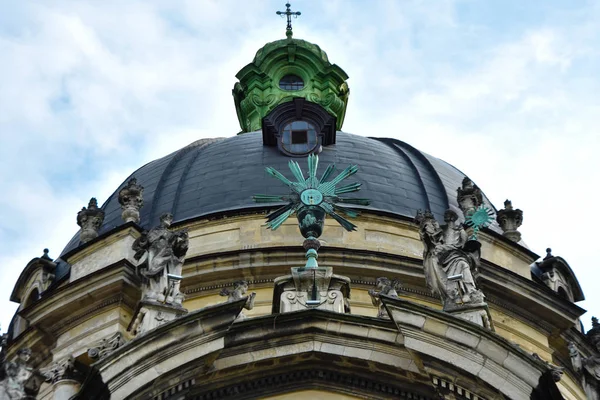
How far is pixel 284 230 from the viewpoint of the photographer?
23297 millimetres

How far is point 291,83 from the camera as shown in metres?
33.4

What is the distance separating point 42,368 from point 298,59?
12.7 metres

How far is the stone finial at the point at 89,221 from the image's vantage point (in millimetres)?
24750

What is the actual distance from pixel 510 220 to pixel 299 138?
3950mm

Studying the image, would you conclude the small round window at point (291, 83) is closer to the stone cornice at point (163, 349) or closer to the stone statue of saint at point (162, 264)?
the stone statue of saint at point (162, 264)

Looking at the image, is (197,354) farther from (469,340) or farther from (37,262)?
(37,262)

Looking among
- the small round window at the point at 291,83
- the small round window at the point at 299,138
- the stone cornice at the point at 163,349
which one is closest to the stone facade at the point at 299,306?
the stone cornice at the point at 163,349

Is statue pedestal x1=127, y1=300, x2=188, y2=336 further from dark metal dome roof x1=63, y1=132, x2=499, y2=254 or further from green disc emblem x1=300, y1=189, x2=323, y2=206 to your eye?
dark metal dome roof x1=63, y1=132, x2=499, y2=254

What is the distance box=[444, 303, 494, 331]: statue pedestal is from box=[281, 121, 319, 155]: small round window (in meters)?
9.79

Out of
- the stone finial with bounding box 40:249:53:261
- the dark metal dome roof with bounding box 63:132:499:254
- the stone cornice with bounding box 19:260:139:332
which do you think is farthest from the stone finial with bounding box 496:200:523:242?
the stone finial with bounding box 40:249:53:261

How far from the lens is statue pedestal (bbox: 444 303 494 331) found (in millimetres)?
16609

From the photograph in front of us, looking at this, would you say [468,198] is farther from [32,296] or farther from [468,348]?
[468,348]

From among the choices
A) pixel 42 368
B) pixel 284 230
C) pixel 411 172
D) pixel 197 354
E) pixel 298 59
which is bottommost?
pixel 197 354

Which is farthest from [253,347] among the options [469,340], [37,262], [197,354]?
[37,262]
